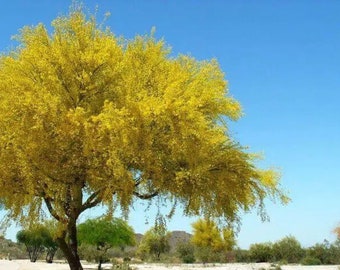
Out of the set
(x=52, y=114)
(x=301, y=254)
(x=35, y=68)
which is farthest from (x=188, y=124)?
(x=301, y=254)

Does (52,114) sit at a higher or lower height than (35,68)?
lower

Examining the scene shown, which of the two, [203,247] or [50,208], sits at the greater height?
[203,247]

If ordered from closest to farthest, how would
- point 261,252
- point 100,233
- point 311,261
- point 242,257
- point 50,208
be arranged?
point 50,208
point 100,233
point 311,261
point 261,252
point 242,257

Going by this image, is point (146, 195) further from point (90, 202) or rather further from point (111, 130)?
point (111, 130)

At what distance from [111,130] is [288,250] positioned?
47378 mm

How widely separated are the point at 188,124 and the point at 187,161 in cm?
201

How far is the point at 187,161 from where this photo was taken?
19312 millimetres

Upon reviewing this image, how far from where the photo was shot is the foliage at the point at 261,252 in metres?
62.9

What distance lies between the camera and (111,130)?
16.9m

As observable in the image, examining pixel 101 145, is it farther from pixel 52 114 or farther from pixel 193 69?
pixel 193 69

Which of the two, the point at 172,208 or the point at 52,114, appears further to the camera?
the point at 172,208

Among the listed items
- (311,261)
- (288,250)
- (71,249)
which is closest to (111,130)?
(71,249)

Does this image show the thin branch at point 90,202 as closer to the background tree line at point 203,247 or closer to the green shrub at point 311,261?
the background tree line at point 203,247

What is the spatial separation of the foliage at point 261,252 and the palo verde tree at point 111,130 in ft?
140
